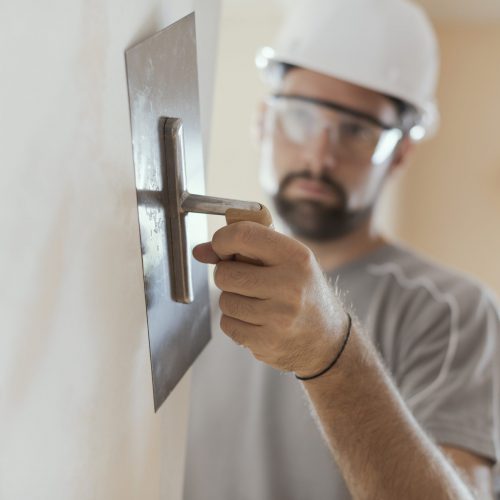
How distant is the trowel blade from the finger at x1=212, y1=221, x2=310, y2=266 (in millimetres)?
31

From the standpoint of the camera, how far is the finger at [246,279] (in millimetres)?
620

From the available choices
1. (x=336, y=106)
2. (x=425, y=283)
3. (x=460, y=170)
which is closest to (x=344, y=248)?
(x=425, y=283)

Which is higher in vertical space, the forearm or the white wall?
the white wall

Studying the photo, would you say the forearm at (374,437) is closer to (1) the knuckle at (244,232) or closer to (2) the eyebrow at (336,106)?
(1) the knuckle at (244,232)

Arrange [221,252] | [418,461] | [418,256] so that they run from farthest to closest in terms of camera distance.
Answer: [418,256]
[418,461]
[221,252]

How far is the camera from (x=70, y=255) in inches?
17.9

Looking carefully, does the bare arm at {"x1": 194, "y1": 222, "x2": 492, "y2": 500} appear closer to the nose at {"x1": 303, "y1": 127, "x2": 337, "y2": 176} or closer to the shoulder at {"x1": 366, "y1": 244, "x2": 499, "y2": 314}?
the shoulder at {"x1": 366, "y1": 244, "x2": 499, "y2": 314}

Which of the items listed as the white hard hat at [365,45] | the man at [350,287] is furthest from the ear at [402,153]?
the white hard hat at [365,45]

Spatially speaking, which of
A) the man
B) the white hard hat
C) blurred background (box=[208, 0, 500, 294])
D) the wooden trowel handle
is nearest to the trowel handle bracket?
the wooden trowel handle

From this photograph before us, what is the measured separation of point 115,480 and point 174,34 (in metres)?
0.34

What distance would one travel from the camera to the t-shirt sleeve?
1.37 meters

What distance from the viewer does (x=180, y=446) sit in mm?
767

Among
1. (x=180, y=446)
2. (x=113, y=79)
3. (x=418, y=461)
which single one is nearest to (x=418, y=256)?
(x=418, y=461)

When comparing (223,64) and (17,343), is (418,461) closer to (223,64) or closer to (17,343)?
(17,343)
